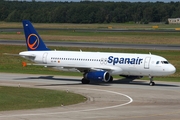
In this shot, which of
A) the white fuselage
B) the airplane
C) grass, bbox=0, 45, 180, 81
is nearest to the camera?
the white fuselage

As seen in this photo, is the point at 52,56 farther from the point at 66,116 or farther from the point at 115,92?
the point at 66,116

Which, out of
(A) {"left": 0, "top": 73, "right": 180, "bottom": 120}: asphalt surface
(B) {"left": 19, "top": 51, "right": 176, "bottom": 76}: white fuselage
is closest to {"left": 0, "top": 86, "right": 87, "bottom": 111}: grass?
(A) {"left": 0, "top": 73, "right": 180, "bottom": 120}: asphalt surface

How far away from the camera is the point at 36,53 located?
6412 centimetres

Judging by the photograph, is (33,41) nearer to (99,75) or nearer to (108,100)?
(99,75)

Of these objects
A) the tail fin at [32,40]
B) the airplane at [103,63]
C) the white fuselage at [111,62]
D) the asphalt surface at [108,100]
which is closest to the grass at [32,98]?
the asphalt surface at [108,100]

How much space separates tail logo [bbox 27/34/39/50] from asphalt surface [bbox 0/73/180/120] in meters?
3.81

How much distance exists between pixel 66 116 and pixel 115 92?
51.3ft

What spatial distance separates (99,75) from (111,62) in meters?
2.53

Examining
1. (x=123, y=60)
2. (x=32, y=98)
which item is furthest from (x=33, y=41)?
(x=32, y=98)

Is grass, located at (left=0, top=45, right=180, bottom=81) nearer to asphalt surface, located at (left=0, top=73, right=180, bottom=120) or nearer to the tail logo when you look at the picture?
asphalt surface, located at (left=0, top=73, right=180, bottom=120)

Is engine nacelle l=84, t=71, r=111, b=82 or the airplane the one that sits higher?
the airplane

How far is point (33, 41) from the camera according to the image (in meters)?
65.1

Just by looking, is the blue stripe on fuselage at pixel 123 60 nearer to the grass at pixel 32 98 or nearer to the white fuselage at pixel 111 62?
the white fuselage at pixel 111 62

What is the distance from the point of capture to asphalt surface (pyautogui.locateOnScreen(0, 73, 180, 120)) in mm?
37062
